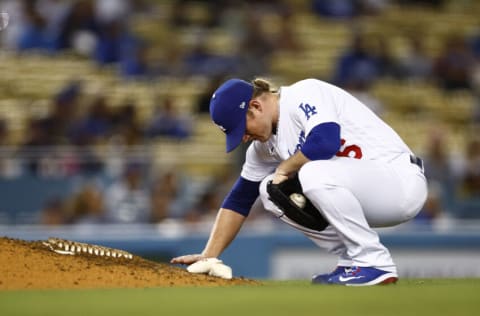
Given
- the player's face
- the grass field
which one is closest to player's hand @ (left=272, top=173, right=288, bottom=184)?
the player's face

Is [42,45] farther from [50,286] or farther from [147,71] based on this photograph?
[50,286]

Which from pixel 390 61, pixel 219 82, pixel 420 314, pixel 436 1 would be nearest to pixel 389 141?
pixel 420 314

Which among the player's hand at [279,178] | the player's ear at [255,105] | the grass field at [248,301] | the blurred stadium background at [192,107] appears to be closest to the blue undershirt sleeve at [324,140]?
the player's hand at [279,178]

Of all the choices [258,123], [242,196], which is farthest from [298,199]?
[242,196]

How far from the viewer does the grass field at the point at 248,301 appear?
5.29m

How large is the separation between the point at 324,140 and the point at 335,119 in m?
0.15

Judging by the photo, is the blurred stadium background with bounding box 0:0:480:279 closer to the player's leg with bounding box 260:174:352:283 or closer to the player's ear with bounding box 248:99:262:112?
the player's leg with bounding box 260:174:352:283

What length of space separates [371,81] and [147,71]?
129 inches

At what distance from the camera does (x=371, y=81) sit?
17031mm

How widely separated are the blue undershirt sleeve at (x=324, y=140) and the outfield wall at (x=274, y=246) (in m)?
6.28

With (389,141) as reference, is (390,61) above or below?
below

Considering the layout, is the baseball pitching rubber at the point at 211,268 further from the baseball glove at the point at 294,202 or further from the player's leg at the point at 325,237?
the baseball glove at the point at 294,202

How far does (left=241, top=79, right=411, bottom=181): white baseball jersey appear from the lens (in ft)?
22.7

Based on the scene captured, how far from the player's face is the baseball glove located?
1.00ft
